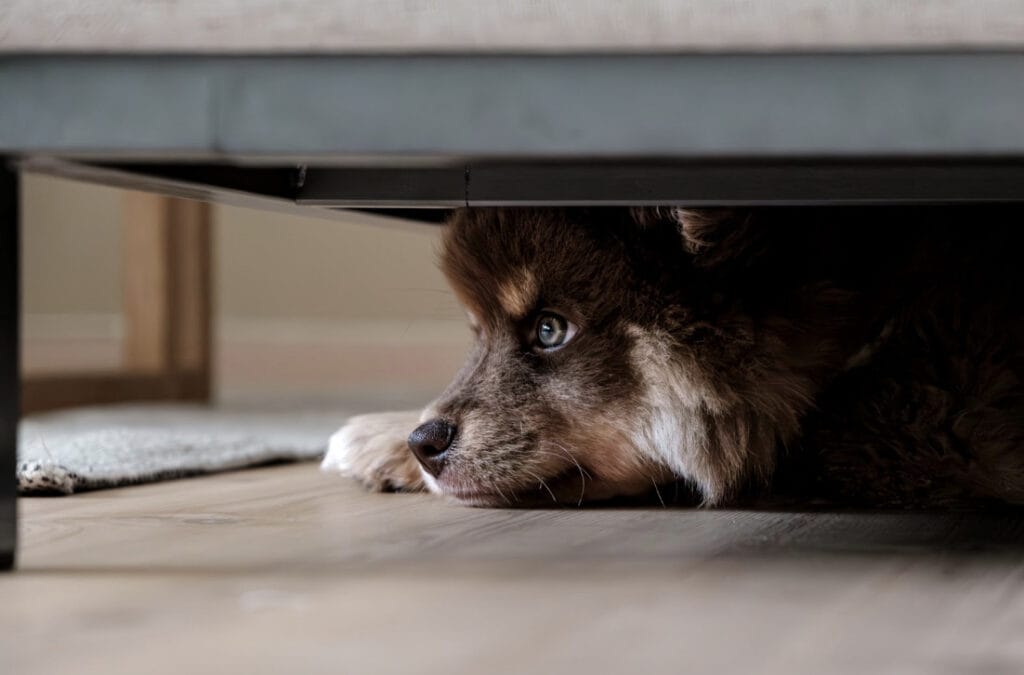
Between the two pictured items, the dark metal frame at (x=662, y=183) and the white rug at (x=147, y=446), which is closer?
the dark metal frame at (x=662, y=183)

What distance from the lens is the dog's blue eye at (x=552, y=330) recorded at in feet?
5.27

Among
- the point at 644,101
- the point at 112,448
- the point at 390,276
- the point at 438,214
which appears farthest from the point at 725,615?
the point at 390,276

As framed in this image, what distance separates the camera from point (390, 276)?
19.0 feet

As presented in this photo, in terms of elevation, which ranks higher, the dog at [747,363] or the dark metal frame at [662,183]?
the dark metal frame at [662,183]

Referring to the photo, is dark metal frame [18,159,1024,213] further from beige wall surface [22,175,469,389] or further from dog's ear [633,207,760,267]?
beige wall surface [22,175,469,389]

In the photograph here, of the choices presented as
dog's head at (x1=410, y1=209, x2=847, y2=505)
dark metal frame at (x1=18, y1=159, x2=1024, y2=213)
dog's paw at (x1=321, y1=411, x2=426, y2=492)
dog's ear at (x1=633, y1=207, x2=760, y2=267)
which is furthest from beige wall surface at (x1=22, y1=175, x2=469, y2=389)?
dark metal frame at (x1=18, y1=159, x2=1024, y2=213)

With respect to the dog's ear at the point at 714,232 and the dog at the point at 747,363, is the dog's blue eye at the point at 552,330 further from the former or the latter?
the dog's ear at the point at 714,232

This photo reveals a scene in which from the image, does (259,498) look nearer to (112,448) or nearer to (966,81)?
(112,448)

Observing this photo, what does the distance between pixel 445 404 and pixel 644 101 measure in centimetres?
78

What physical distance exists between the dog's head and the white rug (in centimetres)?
49

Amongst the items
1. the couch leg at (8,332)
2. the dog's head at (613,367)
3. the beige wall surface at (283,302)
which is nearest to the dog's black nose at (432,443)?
the dog's head at (613,367)

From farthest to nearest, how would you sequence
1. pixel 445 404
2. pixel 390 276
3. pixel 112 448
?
pixel 390 276, pixel 112 448, pixel 445 404

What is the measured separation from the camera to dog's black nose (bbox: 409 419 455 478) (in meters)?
1.61

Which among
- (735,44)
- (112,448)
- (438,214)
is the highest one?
(735,44)
